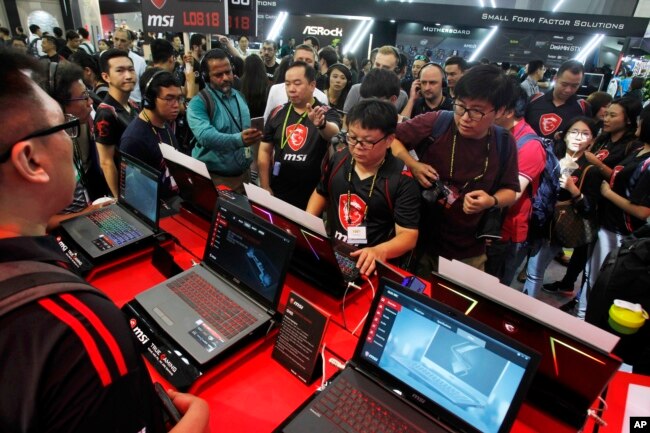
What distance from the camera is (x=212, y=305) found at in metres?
1.39

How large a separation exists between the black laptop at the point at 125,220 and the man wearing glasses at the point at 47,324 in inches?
41.0

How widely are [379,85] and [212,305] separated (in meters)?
2.20

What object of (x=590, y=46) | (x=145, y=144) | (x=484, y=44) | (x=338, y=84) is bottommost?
(x=145, y=144)

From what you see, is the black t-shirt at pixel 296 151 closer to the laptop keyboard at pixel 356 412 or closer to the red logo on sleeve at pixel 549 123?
the laptop keyboard at pixel 356 412

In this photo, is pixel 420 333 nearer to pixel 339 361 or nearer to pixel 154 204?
pixel 339 361

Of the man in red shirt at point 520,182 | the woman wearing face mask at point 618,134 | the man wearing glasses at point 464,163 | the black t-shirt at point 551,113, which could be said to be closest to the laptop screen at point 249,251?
the man wearing glasses at point 464,163

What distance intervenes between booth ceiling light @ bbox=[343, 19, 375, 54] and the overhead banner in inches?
23.9

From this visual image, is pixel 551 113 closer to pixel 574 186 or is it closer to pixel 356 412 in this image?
pixel 574 186

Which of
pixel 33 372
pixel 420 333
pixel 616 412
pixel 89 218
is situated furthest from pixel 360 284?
pixel 89 218

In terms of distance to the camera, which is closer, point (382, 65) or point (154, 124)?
point (154, 124)

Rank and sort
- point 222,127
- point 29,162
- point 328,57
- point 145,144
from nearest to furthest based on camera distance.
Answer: point 29,162
point 145,144
point 222,127
point 328,57

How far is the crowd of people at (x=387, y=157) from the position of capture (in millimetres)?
1769

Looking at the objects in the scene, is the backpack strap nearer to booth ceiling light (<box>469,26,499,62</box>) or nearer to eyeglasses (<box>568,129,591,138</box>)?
eyeglasses (<box>568,129,591,138</box>)

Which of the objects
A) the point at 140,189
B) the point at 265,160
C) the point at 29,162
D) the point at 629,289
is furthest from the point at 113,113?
the point at 629,289
